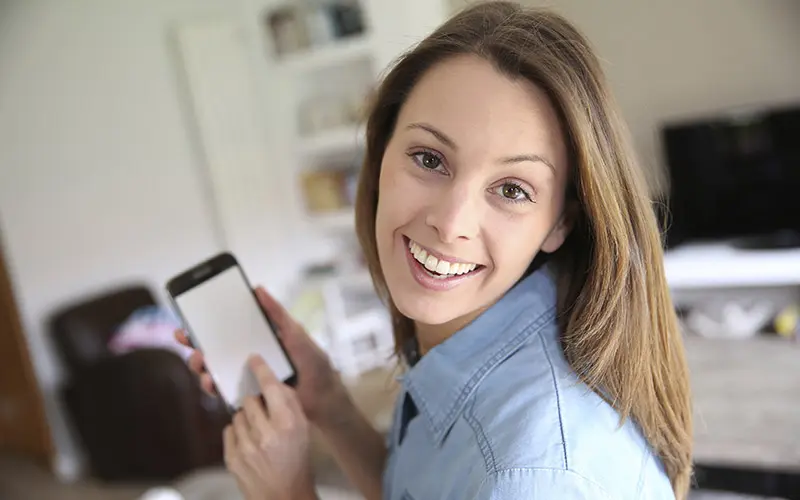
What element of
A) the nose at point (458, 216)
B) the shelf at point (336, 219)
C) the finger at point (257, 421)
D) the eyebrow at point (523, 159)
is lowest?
the shelf at point (336, 219)

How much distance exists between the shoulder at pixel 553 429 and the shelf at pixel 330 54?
104 inches

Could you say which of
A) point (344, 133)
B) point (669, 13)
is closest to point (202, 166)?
point (344, 133)

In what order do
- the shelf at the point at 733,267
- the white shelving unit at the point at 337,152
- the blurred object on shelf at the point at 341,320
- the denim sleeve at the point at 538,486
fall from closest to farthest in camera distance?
1. the denim sleeve at the point at 538,486
2. the shelf at the point at 733,267
3. the white shelving unit at the point at 337,152
4. the blurred object on shelf at the point at 341,320

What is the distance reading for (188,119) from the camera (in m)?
3.36

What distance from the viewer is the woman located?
609mm

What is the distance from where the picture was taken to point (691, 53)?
2.61m

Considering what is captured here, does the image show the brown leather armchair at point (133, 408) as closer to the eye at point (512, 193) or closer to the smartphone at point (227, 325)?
the smartphone at point (227, 325)

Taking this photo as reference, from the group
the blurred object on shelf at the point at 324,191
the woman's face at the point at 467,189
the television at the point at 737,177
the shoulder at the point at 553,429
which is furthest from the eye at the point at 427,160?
the blurred object on shelf at the point at 324,191

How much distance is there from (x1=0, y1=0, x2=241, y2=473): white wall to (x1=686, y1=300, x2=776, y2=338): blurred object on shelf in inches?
96.6

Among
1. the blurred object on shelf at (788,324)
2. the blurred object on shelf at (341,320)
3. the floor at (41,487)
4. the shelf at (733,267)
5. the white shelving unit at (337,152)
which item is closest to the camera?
the floor at (41,487)

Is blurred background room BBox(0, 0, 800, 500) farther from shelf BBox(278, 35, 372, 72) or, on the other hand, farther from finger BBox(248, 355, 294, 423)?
finger BBox(248, 355, 294, 423)

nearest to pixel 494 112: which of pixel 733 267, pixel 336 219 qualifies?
pixel 733 267

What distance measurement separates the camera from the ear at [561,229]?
2.37 feet

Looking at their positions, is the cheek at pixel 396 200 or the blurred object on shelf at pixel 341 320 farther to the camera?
the blurred object on shelf at pixel 341 320
